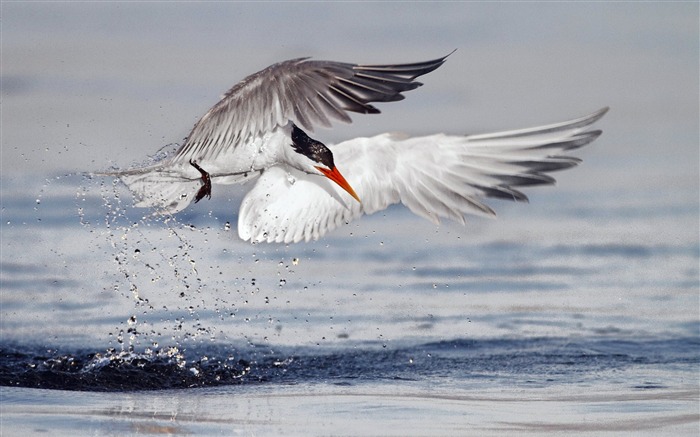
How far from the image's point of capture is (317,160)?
246 inches

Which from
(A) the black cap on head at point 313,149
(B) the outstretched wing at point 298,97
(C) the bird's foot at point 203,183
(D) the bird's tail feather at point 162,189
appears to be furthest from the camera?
(D) the bird's tail feather at point 162,189

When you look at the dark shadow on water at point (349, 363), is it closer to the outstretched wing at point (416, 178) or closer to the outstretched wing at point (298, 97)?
the outstretched wing at point (416, 178)

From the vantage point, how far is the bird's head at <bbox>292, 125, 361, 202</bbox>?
6211 millimetres

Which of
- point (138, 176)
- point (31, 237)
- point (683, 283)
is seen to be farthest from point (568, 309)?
point (31, 237)

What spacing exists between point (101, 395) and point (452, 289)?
241cm

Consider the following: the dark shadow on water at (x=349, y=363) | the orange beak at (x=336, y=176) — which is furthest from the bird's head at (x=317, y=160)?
the dark shadow on water at (x=349, y=363)

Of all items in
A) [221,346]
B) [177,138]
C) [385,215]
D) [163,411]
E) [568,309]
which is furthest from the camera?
[177,138]

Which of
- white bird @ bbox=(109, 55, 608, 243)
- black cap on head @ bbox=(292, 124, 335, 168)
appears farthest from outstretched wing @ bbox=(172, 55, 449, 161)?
black cap on head @ bbox=(292, 124, 335, 168)

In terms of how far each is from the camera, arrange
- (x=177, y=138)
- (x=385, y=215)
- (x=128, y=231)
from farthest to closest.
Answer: (x=177, y=138) < (x=385, y=215) < (x=128, y=231)

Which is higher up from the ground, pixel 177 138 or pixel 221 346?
pixel 177 138

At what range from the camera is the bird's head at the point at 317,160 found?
20.4ft

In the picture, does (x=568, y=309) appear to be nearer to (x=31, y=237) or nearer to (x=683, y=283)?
(x=683, y=283)

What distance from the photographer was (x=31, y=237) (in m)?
8.41

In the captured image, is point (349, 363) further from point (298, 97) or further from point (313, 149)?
point (298, 97)
